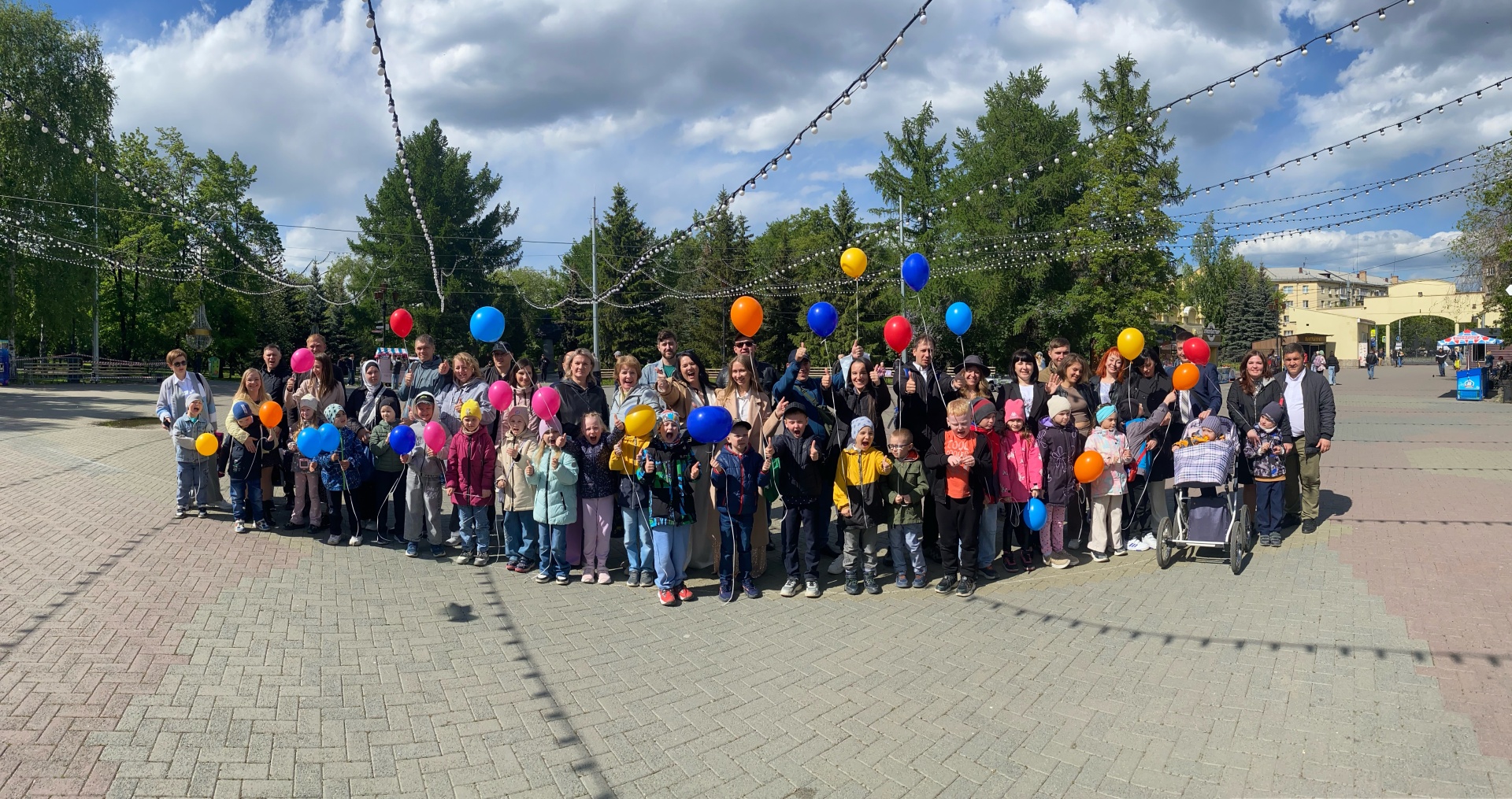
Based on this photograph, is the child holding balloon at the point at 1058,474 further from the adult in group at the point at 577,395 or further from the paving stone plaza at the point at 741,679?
the adult in group at the point at 577,395

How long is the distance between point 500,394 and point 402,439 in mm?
941

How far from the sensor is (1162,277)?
34031 millimetres

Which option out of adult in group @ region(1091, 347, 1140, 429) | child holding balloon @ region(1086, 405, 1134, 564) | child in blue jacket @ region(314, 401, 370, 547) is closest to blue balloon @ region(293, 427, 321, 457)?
child in blue jacket @ region(314, 401, 370, 547)

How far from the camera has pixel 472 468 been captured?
260 inches

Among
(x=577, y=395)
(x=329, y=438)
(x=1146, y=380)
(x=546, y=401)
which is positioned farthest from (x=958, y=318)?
(x=329, y=438)

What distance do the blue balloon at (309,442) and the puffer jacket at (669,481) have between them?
3061 millimetres

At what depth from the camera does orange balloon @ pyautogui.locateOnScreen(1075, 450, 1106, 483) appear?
639cm

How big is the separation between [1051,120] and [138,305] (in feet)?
157

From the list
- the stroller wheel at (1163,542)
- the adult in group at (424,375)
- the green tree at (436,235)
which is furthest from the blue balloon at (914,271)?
the green tree at (436,235)

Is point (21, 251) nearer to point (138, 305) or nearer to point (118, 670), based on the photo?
point (138, 305)

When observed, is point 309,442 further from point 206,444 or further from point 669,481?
point 669,481

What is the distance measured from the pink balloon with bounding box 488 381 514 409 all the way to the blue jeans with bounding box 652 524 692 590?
1826 mm

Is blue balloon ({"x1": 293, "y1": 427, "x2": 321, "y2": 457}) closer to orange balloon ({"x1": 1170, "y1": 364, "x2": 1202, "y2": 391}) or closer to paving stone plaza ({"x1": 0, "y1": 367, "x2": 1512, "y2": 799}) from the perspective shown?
paving stone plaza ({"x1": 0, "y1": 367, "x2": 1512, "y2": 799})

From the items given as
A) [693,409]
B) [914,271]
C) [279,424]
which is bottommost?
[279,424]
